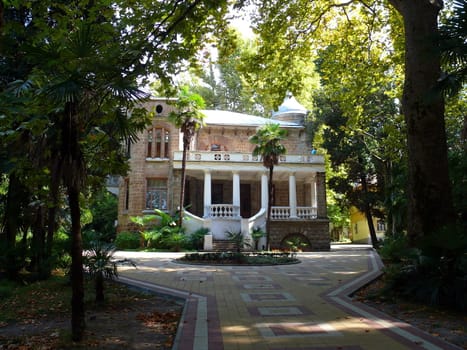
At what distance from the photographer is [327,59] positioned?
55.4ft

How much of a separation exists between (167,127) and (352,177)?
14545 mm

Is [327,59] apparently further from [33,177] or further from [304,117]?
[304,117]

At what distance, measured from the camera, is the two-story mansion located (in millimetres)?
26969

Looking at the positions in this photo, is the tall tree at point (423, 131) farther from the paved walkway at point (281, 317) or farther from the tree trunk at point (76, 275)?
the tree trunk at point (76, 275)

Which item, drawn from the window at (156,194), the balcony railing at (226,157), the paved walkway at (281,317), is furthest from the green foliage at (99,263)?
the window at (156,194)

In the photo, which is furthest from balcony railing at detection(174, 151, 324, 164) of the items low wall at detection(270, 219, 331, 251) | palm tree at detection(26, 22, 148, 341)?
palm tree at detection(26, 22, 148, 341)

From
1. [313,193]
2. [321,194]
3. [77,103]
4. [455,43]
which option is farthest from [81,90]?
[313,193]

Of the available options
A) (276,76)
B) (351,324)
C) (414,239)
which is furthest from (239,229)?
(351,324)

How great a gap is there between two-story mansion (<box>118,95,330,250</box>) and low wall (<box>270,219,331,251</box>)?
68mm

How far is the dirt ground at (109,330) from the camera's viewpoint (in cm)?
494

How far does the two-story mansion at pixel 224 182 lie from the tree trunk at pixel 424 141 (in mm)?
17938

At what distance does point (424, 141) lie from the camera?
786 cm

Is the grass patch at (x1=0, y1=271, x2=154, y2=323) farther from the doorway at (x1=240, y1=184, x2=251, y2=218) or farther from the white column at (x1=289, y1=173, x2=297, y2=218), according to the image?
the doorway at (x1=240, y1=184, x2=251, y2=218)

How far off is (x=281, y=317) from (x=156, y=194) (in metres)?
23.7
